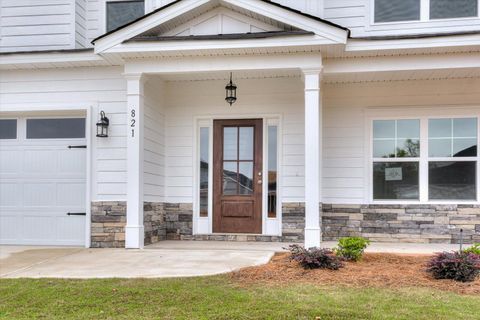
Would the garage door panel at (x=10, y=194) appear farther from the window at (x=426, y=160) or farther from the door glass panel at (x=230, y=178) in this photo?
the window at (x=426, y=160)

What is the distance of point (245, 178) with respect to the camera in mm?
9031

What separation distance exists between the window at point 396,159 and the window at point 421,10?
5.70 ft

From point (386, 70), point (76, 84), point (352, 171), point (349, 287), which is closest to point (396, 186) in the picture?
point (352, 171)

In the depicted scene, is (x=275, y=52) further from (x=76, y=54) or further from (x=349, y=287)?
(x=349, y=287)

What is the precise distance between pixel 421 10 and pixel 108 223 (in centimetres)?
618

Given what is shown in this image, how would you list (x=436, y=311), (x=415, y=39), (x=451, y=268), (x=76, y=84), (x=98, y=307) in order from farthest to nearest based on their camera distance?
(x=76, y=84), (x=415, y=39), (x=451, y=268), (x=98, y=307), (x=436, y=311)

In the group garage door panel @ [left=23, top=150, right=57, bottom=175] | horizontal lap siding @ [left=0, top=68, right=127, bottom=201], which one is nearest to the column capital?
horizontal lap siding @ [left=0, top=68, right=127, bottom=201]

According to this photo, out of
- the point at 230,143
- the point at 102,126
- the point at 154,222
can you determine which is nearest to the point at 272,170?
the point at 230,143

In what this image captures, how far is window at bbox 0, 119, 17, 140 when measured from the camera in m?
8.86

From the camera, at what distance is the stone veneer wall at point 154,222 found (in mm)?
8312

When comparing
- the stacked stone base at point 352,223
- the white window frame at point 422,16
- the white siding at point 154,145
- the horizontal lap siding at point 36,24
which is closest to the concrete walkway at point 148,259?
the stacked stone base at point 352,223

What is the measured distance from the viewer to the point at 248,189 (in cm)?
902

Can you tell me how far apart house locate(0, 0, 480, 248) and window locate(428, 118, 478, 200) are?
0.02m

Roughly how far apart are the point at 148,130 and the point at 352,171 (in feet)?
11.7
